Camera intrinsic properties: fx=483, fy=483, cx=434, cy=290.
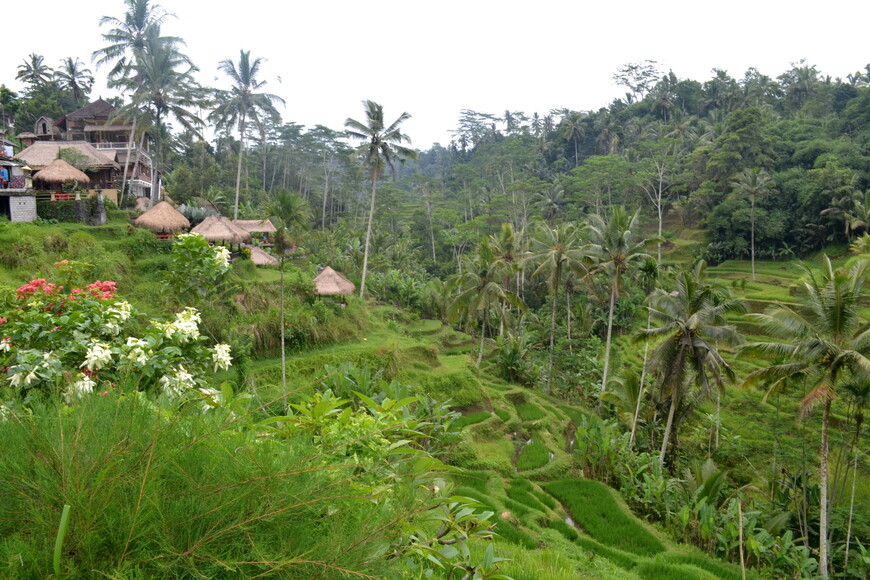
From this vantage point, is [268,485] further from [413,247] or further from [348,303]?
[413,247]

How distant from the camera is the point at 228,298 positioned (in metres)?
14.6

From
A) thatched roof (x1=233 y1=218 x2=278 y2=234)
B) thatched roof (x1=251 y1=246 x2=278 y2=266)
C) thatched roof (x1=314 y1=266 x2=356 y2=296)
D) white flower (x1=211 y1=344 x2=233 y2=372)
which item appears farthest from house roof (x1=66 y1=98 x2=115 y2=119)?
white flower (x1=211 y1=344 x2=233 y2=372)

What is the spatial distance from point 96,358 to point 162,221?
52.7ft

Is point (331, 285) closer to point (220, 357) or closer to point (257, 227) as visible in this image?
point (257, 227)

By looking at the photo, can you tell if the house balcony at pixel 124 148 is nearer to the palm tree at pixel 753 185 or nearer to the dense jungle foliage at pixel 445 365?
the dense jungle foliage at pixel 445 365

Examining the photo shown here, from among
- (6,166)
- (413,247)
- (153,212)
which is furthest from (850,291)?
(413,247)

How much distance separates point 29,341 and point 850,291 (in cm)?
1411

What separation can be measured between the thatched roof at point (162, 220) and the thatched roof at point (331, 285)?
5242 mm

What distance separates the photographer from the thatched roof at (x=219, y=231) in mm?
18547

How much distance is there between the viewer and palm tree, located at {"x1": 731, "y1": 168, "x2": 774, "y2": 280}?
32531 millimetres

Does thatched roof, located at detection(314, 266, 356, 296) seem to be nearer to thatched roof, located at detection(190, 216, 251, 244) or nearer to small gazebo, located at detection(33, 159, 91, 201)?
Answer: thatched roof, located at detection(190, 216, 251, 244)

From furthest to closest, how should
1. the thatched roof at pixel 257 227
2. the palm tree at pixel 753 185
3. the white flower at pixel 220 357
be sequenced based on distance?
the palm tree at pixel 753 185
the thatched roof at pixel 257 227
the white flower at pixel 220 357

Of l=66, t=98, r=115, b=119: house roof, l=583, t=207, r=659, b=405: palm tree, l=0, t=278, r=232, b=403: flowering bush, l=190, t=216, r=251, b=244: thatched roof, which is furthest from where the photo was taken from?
l=66, t=98, r=115, b=119: house roof

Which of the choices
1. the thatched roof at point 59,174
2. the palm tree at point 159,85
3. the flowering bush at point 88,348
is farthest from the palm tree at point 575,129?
the flowering bush at point 88,348
